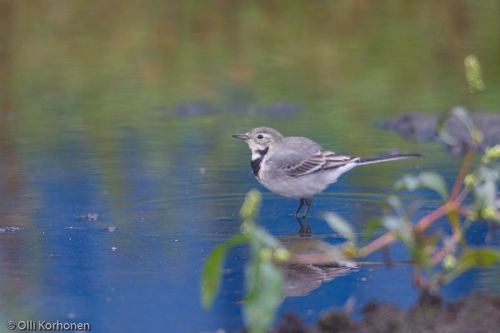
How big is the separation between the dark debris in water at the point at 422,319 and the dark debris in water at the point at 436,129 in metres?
4.98

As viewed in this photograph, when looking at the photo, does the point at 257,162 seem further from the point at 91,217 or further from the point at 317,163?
the point at 91,217

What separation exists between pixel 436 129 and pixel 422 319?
18.8 feet

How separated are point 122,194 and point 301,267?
97.5 inches

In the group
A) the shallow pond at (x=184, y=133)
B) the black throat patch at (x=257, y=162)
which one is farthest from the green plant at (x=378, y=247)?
the black throat patch at (x=257, y=162)

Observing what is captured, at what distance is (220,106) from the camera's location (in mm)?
12125

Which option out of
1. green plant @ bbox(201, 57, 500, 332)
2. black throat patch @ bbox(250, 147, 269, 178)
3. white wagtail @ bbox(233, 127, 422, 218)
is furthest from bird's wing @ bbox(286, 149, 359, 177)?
green plant @ bbox(201, 57, 500, 332)

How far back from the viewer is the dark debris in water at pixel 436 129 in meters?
9.80

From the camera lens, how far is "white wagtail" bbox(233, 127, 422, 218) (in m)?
7.72

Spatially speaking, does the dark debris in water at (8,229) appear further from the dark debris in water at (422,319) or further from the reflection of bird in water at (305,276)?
the dark debris in water at (422,319)

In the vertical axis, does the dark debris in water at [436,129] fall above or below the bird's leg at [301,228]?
above

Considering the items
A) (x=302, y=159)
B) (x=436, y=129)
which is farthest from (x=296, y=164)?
(x=436, y=129)

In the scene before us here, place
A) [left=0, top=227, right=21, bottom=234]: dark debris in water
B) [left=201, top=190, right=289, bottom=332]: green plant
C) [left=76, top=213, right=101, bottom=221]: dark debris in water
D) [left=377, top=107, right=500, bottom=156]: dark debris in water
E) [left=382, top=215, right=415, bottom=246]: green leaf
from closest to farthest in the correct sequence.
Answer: [left=201, top=190, right=289, bottom=332]: green plant < [left=382, top=215, right=415, bottom=246]: green leaf < [left=0, top=227, right=21, bottom=234]: dark debris in water < [left=76, top=213, right=101, bottom=221]: dark debris in water < [left=377, top=107, right=500, bottom=156]: dark debris in water

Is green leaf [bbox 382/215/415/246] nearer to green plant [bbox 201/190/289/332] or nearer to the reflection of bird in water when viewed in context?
green plant [bbox 201/190/289/332]

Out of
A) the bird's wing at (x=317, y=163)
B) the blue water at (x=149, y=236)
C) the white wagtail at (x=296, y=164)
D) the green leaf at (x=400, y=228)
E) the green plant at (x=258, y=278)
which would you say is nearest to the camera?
the green plant at (x=258, y=278)
